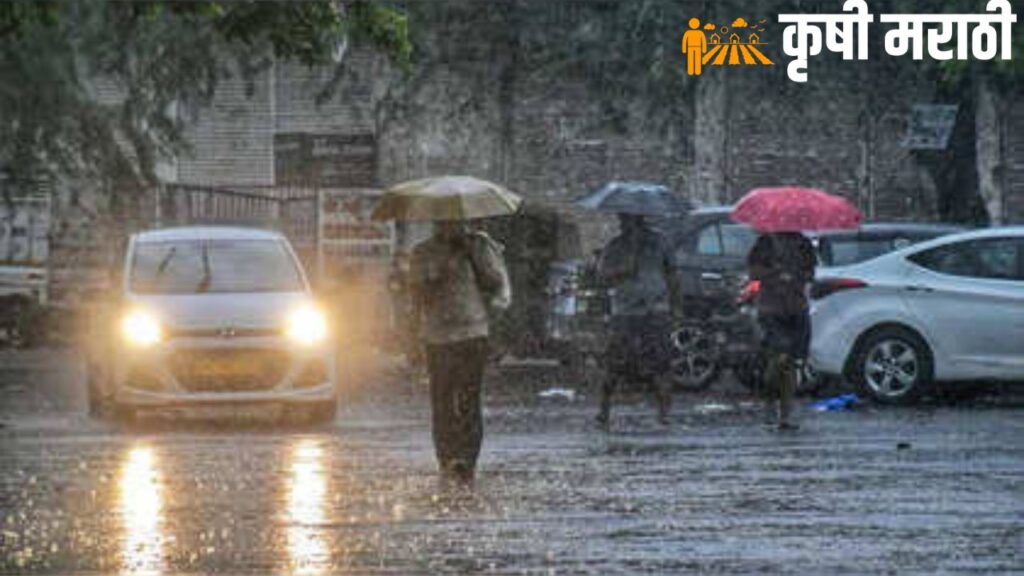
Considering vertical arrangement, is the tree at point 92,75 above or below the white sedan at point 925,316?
above

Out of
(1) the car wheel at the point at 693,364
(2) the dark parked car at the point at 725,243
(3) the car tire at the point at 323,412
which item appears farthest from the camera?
(1) the car wheel at the point at 693,364

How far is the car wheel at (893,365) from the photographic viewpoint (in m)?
25.1

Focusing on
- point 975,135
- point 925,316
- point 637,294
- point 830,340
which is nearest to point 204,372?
point 637,294

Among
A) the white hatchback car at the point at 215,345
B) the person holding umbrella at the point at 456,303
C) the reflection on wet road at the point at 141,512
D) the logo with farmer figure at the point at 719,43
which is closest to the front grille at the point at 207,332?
the white hatchback car at the point at 215,345

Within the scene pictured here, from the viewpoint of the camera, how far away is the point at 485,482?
16953 millimetres

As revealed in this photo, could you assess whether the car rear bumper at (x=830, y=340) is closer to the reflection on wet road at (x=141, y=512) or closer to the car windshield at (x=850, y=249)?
the car windshield at (x=850, y=249)

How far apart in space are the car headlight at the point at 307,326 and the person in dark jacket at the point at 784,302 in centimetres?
345

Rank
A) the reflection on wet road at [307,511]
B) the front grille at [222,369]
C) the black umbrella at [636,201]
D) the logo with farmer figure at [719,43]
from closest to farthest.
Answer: the reflection on wet road at [307,511] < the black umbrella at [636,201] < the front grille at [222,369] < the logo with farmer figure at [719,43]

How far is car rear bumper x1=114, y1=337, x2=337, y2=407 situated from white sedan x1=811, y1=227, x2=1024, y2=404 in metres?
5.29

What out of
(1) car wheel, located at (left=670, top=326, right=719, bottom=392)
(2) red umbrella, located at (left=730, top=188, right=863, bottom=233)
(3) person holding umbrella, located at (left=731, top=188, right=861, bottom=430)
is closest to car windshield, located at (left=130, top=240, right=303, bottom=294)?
(2) red umbrella, located at (left=730, top=188, right=863, bottom=233)

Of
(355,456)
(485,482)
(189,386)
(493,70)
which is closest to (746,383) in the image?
(189,386)

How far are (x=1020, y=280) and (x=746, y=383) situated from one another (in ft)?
10.2

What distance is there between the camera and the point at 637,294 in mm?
21812

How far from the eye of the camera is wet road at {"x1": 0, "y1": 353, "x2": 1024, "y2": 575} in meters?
12.9
